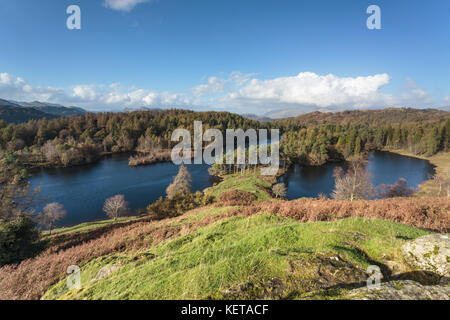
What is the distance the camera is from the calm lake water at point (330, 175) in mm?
49438

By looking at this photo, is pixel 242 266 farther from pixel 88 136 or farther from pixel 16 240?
pixel 88 136

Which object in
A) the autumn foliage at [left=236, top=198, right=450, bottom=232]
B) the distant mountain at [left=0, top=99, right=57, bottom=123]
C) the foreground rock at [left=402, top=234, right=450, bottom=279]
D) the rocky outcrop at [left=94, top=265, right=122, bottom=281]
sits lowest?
the rocky outcrop at [left=94, top=265, right=122, bottom=281]

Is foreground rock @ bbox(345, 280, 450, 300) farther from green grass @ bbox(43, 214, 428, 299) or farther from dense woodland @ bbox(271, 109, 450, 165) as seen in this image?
dense woodland @ bbox(271, 109, 450, 165)

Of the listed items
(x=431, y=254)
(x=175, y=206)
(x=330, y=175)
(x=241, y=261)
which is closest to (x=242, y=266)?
(x=241, y=261)

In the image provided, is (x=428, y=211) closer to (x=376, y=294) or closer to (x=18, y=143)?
(x=376, y=294)

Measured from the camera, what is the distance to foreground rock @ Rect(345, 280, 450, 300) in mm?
2705

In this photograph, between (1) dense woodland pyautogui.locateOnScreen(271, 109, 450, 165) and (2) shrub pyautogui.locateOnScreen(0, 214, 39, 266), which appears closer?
(2) shrub pyautogui.locateOnScreen(0, 214, 39, 266)

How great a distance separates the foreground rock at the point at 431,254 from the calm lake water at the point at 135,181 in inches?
1644

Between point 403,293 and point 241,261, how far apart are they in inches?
120

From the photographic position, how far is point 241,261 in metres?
4.71

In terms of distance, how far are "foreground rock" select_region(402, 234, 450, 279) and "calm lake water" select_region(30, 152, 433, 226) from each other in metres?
41.8

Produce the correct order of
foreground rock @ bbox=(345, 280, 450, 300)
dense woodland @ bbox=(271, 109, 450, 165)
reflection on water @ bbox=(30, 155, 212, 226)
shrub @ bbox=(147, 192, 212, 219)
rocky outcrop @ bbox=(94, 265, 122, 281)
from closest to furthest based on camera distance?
foreground rock @ bbox=(345, 280, 450, 300), rocky outcrop @ bbox=(94, 265, 122, 281), shrub @ bbox=(147, 192, 212, 219), reflection on water @ bbox=(30, 155, 212, 226), dense woodland @ bbox=(271, 109, 450, 165)

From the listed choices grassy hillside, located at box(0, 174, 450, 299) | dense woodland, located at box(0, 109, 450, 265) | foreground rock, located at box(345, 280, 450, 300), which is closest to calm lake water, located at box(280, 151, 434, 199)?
dense woodland, located at box(0, 109, 450, 265)

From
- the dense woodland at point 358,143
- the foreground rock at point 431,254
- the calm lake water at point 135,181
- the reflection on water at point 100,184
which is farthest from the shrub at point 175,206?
the dense woodland at point 358,143
